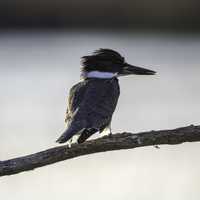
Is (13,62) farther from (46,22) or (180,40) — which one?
(180,40)

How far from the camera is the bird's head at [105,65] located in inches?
132

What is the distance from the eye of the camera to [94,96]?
305 cm

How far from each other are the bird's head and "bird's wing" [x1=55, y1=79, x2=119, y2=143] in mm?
105

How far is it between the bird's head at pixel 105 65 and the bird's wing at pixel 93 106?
0.10 meters

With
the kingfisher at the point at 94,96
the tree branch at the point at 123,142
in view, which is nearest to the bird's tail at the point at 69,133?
the kingfisher at the point at 94,96

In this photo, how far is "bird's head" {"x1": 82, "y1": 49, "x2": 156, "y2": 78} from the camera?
3363mm

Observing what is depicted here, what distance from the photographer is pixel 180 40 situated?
24.3ft

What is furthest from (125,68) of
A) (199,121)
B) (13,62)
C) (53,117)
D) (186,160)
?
(13,62)

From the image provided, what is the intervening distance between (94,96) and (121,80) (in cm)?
274

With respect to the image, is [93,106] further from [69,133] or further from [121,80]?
[121,80]

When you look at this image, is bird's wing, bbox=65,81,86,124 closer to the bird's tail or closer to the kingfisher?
the kingfisher

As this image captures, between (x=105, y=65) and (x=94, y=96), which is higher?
(x=105, y=65)

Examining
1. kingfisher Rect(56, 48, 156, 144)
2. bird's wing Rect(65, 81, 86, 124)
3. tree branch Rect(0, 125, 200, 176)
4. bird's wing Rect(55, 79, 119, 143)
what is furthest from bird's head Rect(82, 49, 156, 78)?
tree branch Rect(0, 125, 200, 176)

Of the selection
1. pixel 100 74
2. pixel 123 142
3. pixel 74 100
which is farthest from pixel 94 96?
pixel 123 142
